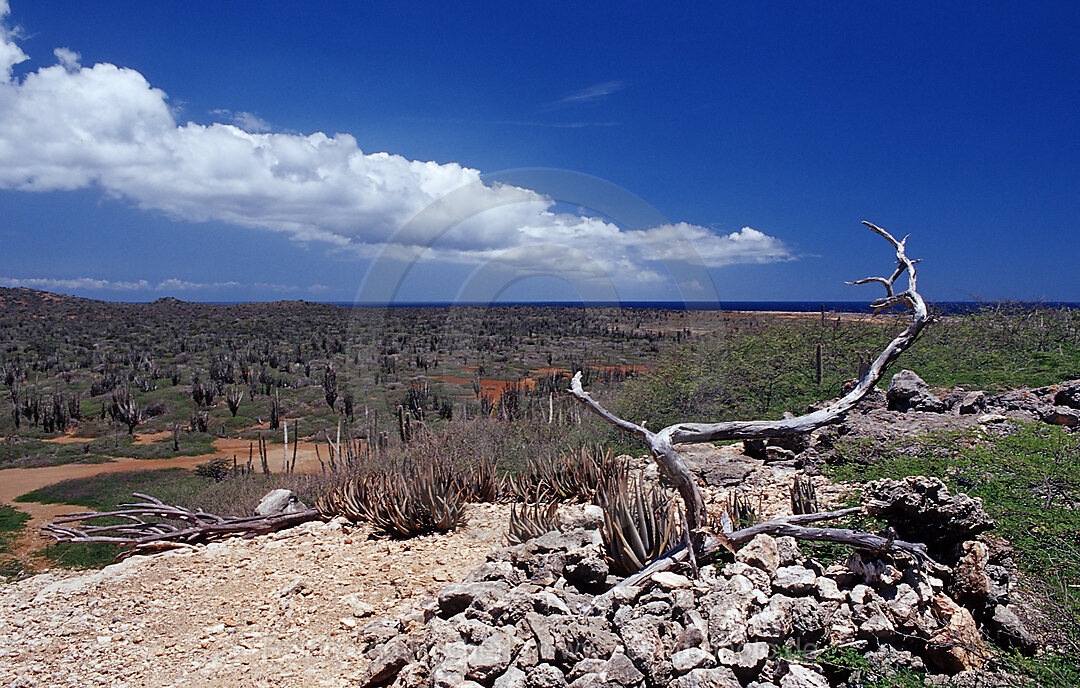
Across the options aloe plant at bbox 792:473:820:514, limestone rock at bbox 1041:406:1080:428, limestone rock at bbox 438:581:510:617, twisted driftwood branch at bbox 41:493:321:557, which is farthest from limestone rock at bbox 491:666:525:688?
limestone rock at bbox 1041:406:1080:428

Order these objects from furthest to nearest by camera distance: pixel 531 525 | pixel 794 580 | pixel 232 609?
pixel 531 525 → pixel 232 609 → pixel 794 580

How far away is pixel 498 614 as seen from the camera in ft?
12.8

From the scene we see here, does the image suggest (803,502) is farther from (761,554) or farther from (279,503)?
(279,503)

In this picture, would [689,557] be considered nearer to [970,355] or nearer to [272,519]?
[272,519]

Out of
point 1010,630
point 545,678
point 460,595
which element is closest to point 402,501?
point 460,595

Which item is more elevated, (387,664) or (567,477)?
(567,477)

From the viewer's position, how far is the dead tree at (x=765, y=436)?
4055 millimetres

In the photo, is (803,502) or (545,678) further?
(803,502)

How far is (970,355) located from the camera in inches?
551

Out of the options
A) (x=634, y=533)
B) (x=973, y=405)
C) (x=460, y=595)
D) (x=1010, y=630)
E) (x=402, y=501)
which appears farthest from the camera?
(x=973, y=405)

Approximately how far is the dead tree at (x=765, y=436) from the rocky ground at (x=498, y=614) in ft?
0.47

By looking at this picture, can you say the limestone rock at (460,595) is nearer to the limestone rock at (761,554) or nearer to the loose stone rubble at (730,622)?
the loose stone rubble at (730,622)

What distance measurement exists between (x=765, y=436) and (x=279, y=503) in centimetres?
766

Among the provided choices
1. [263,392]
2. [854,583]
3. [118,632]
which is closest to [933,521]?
[854,583]
